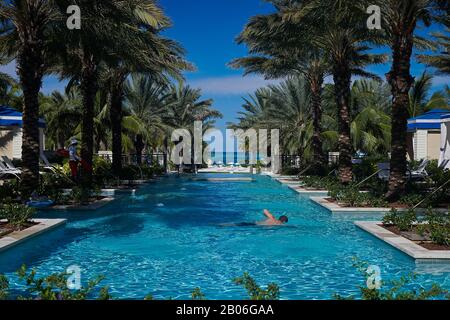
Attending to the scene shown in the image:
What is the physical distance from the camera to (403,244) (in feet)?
28.8

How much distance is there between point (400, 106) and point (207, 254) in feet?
26.6

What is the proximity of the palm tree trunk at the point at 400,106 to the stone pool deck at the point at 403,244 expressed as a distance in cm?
345

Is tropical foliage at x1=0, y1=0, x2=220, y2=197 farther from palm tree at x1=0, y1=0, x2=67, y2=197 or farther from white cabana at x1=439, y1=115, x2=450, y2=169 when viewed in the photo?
white cabana at x1=439, y1=115, x2=450, y2=169

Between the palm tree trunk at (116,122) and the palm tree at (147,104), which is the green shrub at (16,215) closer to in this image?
the palm tree trunk at (116,122)

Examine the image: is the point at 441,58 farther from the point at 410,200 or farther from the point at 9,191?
the point at 9,191

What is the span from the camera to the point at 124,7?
48.5 feet

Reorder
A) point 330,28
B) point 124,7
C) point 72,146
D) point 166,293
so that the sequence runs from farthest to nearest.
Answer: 1. point 330,28
2. point 72,146
3. point 124,7
4. point 166,293

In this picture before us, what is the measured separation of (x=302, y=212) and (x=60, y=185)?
8852 mm

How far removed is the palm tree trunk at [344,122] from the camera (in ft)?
63.6

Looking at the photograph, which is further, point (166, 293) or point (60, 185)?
point (60, 185)

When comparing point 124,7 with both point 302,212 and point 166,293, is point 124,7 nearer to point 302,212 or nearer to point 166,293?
point 302,212

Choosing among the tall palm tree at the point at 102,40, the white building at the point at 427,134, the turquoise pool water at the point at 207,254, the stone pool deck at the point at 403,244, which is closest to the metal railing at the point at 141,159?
the tall palm tree at the point at 102,40

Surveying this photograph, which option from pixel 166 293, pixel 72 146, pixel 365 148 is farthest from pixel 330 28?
pixel 166 293

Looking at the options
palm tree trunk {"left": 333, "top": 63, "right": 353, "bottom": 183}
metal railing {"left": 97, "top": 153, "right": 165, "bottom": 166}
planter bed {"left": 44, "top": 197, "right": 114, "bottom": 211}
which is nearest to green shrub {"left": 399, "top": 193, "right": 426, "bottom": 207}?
palm tree trunk {"left": 333, "top": 63, "right": 353, "bottom": 183}
